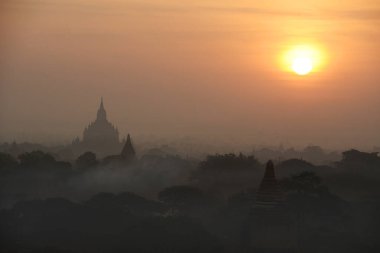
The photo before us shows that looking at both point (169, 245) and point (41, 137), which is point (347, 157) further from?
point (41, 137)

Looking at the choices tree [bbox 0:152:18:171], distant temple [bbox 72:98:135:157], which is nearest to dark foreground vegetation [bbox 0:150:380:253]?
tree [bbox 0:152:18:171]

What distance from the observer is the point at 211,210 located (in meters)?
51.7

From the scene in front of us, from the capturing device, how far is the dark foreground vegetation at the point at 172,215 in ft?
133

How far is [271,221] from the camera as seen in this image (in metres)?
38.6

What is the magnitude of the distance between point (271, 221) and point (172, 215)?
896cm

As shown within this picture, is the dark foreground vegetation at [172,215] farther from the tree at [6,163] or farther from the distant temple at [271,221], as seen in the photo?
the distant temple at [271,221]

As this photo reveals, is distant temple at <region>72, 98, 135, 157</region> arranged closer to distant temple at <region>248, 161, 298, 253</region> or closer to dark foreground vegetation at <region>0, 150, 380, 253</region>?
dark foreground vegetation at <region>0, 150, 380, 253</region>

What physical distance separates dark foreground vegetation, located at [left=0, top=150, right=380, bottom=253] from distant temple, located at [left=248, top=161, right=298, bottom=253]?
140cm

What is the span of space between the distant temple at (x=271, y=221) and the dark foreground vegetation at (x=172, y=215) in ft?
4.59

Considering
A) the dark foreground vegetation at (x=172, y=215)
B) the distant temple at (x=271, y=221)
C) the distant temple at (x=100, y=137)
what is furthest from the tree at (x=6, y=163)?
the distant temple at (x=100, y=137)

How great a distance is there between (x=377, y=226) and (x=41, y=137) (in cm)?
9968

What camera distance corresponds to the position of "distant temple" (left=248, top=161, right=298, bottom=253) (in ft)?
126

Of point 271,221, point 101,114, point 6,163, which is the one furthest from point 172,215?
point 101,114

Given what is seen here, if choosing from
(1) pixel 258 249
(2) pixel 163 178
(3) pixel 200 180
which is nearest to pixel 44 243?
(1) pixel 258 249
